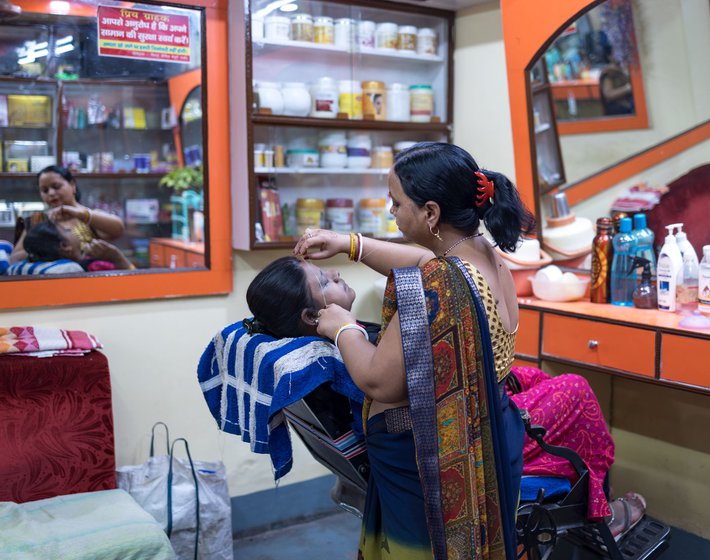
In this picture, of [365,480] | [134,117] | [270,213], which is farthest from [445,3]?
[365,480]

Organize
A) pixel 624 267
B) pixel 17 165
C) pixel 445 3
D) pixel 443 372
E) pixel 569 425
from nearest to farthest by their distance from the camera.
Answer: pixel 443 372, pixel 569 425, pixel 17 165, pixel 624 267, pixel 445 3

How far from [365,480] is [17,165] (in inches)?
74.9

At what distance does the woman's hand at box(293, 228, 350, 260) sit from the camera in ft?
6.82

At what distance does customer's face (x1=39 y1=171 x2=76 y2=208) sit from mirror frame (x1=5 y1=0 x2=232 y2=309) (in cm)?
35

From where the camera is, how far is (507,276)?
6.23 ft

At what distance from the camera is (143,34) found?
3014 mm

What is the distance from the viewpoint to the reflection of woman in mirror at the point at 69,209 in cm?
302

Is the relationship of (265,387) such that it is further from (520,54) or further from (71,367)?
(520,54)

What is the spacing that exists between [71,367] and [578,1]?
2.40 m

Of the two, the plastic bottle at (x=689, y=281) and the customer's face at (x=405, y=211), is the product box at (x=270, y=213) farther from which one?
the plastic bottle at (x=689, y=281)

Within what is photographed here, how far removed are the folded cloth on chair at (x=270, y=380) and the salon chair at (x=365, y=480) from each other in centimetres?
7

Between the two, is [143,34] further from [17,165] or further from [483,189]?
[483,189]

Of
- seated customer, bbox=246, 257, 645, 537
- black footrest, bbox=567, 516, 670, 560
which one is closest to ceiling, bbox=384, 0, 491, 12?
seated customer, bbox=246, 257, 645, 537

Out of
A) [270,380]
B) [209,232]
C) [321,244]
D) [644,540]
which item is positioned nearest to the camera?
[270,380]
